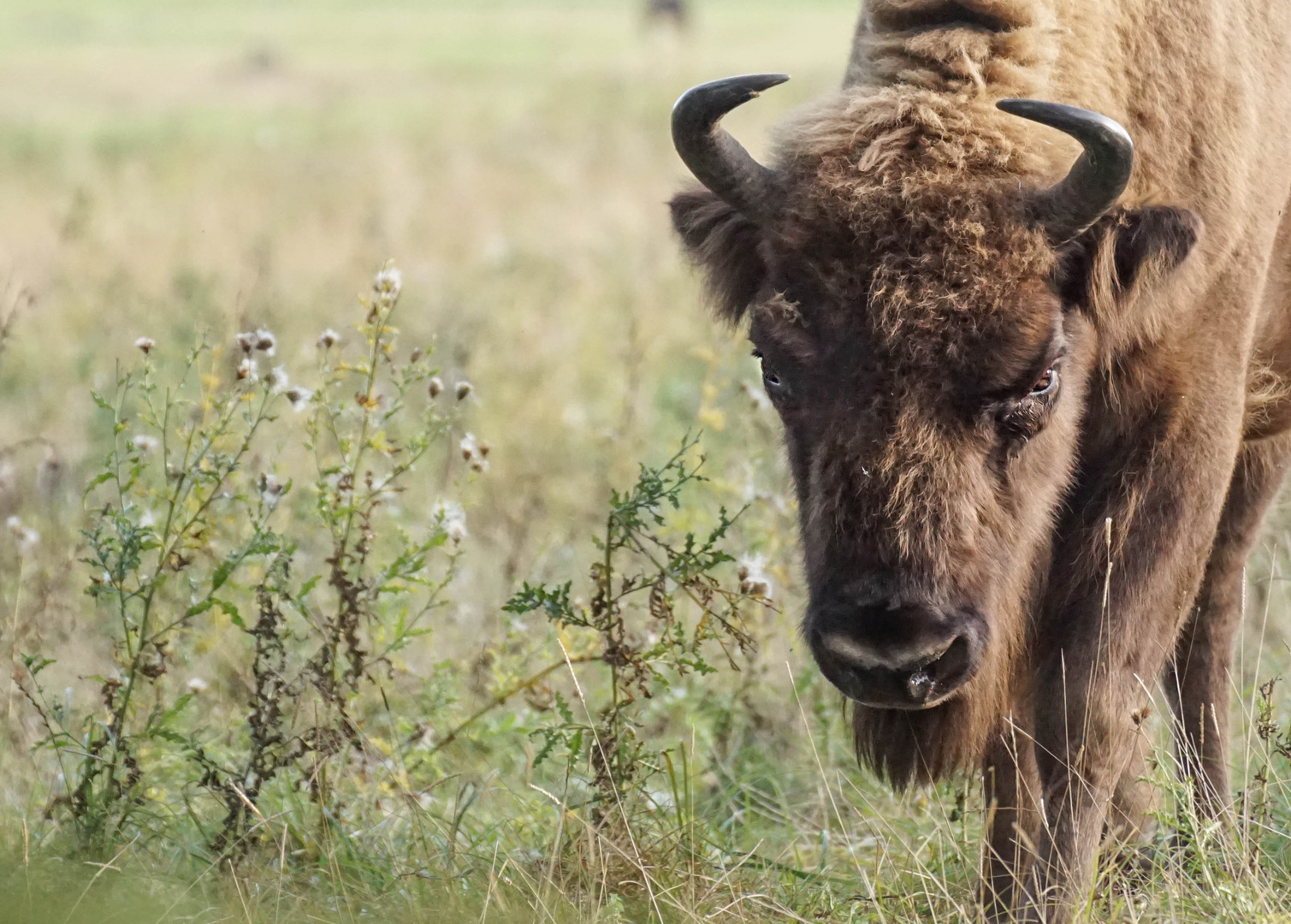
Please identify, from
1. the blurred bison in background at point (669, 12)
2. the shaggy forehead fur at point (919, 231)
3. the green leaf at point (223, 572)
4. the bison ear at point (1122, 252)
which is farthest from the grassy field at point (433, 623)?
the blurred bison in background at point (669, 12)

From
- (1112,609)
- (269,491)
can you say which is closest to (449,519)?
(269,491)

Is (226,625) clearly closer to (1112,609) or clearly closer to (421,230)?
(1112,609)

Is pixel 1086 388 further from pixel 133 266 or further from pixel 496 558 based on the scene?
pixel 133 266

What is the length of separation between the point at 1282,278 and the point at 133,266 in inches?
416

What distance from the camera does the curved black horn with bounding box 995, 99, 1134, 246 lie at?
3.16 metres

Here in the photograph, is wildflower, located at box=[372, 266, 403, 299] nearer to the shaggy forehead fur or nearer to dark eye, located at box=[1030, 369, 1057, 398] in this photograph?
the shaggy forehead fur

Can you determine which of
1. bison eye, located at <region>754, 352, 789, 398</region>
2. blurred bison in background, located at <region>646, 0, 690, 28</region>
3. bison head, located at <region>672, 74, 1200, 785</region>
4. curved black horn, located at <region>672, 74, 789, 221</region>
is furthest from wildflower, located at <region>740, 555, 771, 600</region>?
blurred bison in background, located at <region>646, 0, 690, 28</region>

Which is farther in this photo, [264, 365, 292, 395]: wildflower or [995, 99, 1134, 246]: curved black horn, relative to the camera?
[264, 365, 292, 395]: wildflower

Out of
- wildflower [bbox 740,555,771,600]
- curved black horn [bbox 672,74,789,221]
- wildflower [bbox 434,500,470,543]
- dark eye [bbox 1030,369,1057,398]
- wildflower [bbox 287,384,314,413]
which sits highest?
curved black horn [bbox 672,74,789,221]

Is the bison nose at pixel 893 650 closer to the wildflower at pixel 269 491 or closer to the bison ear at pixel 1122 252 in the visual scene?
the bison ear at pixel 1122 252

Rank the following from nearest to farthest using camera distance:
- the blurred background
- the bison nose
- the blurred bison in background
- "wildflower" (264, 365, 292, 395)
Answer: the bison nose
"wildflower" (264, 365, 292, 395)
the blurred background
the blurred bison in background

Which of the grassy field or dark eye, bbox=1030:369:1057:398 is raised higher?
dark eye, bbox=1030:369:1057:398

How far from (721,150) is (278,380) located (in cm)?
128

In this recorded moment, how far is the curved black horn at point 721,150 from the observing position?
3400 millimetres
